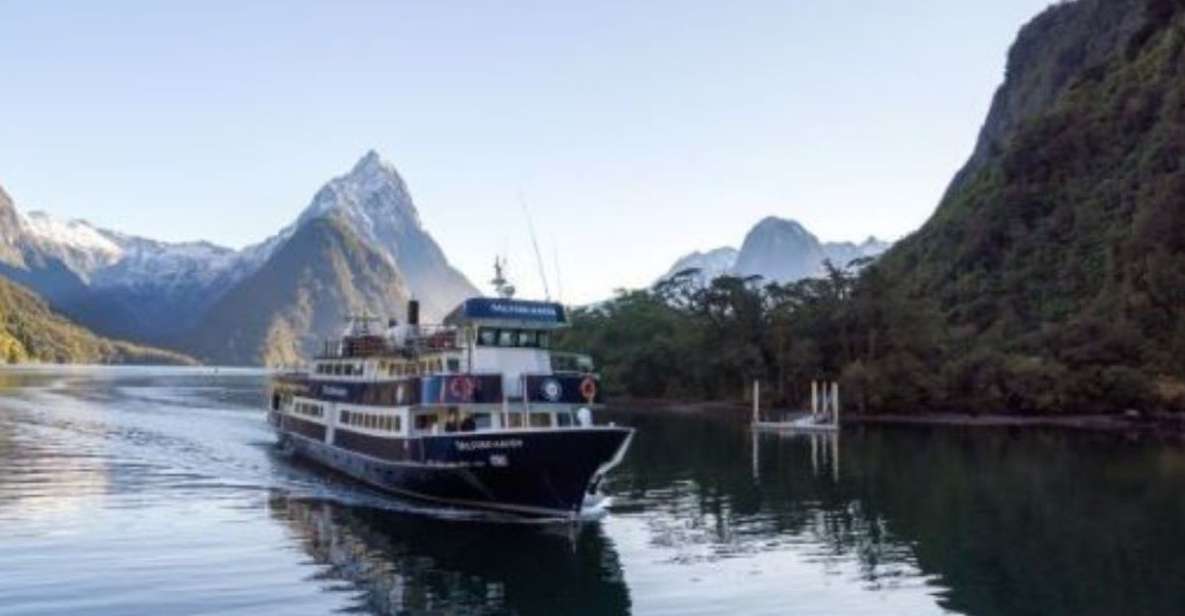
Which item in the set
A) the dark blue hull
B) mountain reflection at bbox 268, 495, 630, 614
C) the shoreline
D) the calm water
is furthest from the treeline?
mountain reflection at bbox 268, 495, 630, 614

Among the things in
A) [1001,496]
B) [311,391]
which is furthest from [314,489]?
[1001,496]

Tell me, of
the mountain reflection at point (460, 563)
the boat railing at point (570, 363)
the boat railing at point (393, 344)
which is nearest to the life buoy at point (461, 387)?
the boat railing at point (393, 344)

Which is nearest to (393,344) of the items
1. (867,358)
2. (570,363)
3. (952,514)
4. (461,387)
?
(570,363)

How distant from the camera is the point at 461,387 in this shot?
167ft

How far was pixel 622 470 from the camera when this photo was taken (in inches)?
2862

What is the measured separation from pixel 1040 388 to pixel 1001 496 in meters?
69.7

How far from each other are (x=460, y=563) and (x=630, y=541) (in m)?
8.55

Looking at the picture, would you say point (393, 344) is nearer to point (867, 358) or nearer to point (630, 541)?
point (630, 541)

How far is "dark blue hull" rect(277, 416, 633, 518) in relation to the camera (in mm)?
47219

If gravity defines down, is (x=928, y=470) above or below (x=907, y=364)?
below

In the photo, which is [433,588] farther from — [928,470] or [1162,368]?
[1162,368]

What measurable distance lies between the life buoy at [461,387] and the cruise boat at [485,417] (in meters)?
0.05

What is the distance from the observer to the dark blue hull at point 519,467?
1859 inches

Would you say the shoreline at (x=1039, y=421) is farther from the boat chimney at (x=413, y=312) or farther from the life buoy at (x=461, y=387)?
the life buoy at (x=461, y=387)
